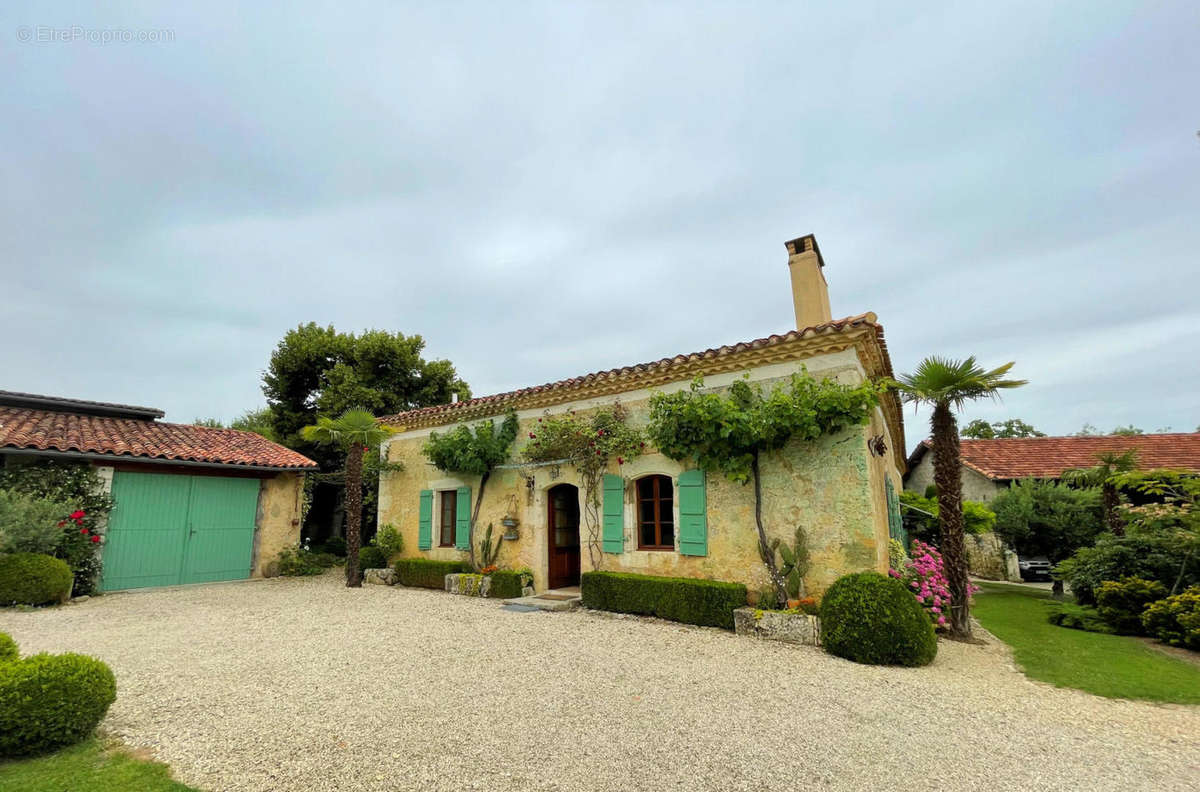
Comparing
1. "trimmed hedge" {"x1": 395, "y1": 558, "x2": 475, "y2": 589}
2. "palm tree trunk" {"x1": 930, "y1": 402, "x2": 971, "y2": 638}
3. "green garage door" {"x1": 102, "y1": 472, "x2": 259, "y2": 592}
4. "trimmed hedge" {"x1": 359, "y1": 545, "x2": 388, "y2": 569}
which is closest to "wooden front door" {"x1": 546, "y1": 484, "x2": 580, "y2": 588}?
"trimmed hedge" {"x1": 395, "y1": 558, "x2": 475, "y2": 589}

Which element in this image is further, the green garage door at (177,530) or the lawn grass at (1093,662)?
the green garage door at (177,530)

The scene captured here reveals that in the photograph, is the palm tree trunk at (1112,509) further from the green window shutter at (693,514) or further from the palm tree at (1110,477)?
the green window shutter at (693,514)

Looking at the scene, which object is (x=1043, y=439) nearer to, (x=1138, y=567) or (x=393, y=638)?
(x=1138, y=567)

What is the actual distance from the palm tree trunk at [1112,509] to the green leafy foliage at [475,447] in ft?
41.1

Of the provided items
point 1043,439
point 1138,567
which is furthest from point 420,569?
point 1043,439

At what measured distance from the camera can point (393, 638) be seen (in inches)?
251

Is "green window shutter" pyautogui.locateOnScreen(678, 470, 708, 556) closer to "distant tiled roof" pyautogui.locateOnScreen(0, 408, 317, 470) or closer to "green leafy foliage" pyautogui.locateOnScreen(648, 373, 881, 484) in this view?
"green leafy foliage" pyautogui.locateOnScreen(648, 373, 881, 484)

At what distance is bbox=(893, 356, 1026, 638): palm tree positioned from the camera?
682 centimetres

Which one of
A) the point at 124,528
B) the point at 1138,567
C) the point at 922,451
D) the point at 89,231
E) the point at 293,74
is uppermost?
the point at 293,74

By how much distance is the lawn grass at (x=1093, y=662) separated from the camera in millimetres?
5027

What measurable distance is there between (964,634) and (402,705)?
23.4ft

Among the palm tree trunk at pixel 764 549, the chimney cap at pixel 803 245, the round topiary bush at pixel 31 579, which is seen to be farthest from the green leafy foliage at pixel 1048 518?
the round topiary bush at pixel 31 579

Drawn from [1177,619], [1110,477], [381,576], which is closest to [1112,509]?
[1110,477]

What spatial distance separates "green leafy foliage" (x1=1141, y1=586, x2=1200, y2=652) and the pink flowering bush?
247cm
